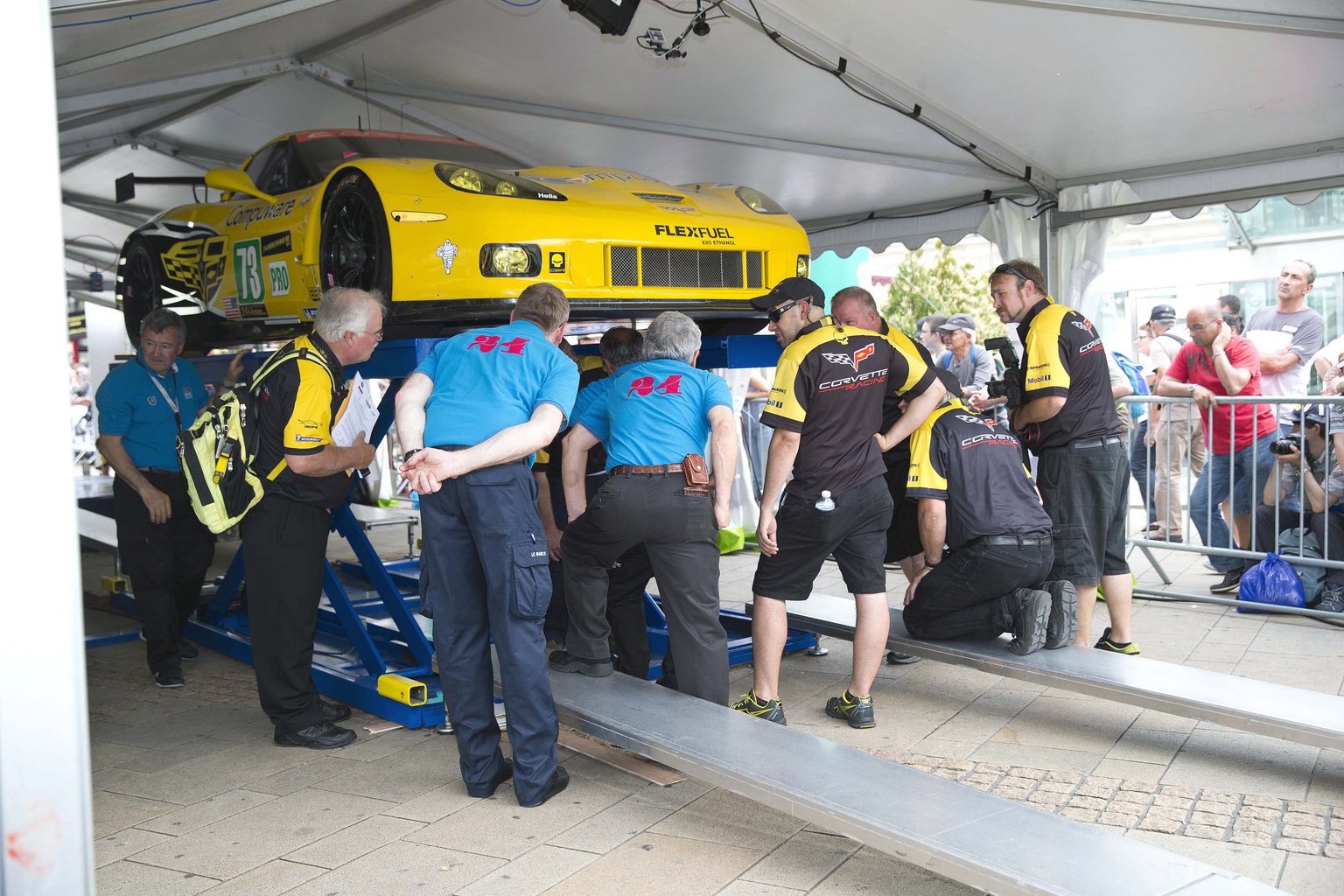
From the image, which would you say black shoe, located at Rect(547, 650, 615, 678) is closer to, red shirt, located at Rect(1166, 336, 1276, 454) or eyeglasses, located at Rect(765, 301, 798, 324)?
eyeglasses, located at Rect(765, 301, 798, 324)

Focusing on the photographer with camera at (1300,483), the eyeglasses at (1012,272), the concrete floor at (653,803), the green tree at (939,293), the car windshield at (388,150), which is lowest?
the concrete floor at (653,803)

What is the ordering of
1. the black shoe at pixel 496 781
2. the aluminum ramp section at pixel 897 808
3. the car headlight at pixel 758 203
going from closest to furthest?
the aluminum ramp section at pixel 897 808 < the black shoe at pixel 496 781 < the car headlight at pixel 758 203

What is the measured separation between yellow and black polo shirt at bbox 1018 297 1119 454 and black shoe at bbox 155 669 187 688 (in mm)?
4314

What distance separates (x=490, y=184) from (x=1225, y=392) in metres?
4.93

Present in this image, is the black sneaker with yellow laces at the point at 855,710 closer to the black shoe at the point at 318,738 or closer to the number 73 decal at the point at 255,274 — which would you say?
the black shoe at the point at 318,738

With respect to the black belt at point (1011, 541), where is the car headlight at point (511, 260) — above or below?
above

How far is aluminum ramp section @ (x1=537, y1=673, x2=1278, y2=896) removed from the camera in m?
2.40

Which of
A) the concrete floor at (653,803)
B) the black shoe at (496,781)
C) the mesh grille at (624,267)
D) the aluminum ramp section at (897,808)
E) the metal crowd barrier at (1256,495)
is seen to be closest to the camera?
the aluminum ramp section at (897,808)

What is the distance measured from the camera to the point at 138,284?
20.3ft

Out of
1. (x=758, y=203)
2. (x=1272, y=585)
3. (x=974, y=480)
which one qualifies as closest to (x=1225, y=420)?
(x=1272, y=585)

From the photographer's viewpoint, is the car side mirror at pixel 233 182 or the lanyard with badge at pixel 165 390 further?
the lanyard with badge at pixel 165 390

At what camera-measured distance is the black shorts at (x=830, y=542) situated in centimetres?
405

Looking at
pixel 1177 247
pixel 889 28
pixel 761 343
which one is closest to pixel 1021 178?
pixel 889 28

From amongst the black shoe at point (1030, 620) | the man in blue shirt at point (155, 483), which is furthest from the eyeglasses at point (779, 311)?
the man in blue shirt at point (155, 483)
